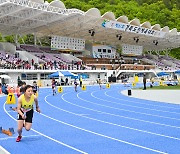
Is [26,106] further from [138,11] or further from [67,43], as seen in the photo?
[138,11]

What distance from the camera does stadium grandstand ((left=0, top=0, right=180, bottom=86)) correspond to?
4341cm

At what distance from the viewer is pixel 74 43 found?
60219mm

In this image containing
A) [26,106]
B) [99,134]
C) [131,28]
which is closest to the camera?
[26,106]

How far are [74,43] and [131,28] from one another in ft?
32.4

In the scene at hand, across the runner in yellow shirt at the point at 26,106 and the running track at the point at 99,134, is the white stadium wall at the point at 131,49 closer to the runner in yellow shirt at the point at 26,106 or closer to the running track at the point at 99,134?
the running track at the point at 99,134

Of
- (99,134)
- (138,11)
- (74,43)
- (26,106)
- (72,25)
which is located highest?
(138,11)

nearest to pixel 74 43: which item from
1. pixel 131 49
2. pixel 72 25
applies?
pixel 72 25

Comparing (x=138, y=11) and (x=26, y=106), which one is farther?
(x=138, y=11)

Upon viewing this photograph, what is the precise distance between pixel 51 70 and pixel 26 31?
1059cm

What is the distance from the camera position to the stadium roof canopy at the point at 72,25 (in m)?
42.5

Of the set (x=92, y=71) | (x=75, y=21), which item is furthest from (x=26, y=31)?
(x=92, y=71)

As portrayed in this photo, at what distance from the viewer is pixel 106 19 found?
178ft

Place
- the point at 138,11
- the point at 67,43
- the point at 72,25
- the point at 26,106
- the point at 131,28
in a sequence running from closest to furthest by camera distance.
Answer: the point at 26,106
the point at 72,25
the point at 67,43
the point at 131,28
the point at 138,11

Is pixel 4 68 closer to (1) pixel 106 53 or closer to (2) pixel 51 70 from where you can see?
(2) pixel 51 70
